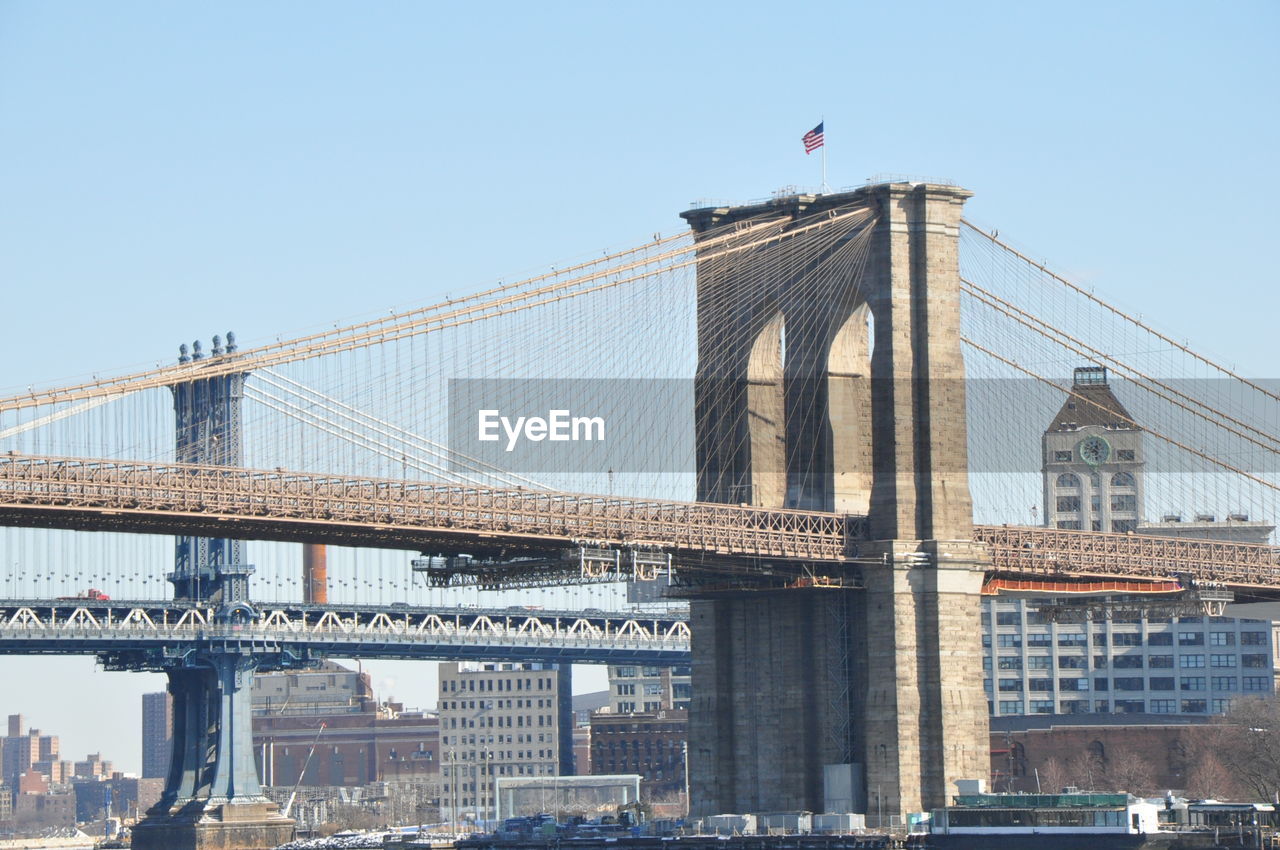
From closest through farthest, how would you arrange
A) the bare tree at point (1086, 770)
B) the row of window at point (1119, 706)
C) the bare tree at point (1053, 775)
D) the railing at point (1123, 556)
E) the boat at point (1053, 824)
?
the boat at point (1053, 824) → the railing at point (1123, 556) → the bare tree at point (1053, 775) → the bare tree at point (1086, 770) → the row of window at point (1119, 706)

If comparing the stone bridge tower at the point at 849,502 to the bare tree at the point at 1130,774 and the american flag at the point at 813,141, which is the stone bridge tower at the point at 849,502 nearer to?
the american flag at the point at 813,141

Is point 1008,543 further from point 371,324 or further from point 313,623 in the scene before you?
point 313,623

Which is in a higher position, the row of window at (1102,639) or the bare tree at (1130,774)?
the row of window at (1102,639)

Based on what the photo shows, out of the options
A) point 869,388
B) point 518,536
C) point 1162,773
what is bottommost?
point 1162,773

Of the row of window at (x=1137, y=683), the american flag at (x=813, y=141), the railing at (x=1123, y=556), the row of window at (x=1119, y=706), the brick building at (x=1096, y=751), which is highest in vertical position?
the american flag at (x=813, y=141)

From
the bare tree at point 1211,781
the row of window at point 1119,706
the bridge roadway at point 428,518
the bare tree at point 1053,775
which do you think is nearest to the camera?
the bridge roadway at point 428,518

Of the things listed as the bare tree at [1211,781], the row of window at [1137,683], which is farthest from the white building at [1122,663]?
the bare tree at [1211,781]

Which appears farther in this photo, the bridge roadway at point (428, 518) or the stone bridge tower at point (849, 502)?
the stone bridge tower at point (849, 502)

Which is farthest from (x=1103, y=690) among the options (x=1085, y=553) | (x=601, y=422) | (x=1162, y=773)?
(x=601, y=422)
